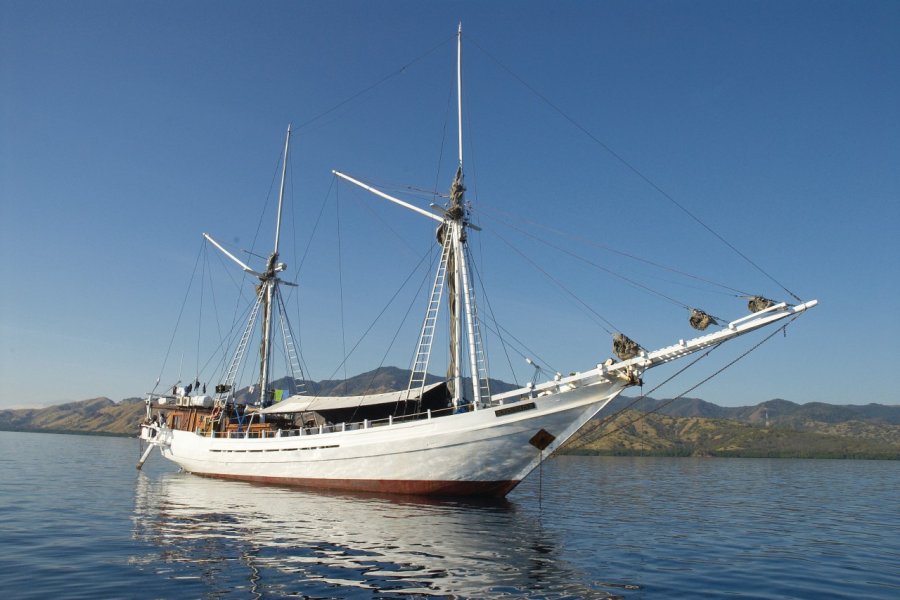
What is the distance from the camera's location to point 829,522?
2914cm

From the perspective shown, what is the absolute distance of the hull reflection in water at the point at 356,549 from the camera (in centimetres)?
1381

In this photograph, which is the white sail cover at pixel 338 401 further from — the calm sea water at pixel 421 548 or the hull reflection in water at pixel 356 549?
the hull reflection in water at pixel 356 549

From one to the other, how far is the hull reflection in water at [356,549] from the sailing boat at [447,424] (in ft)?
8.38

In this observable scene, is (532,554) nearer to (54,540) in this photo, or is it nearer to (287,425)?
(54,540)

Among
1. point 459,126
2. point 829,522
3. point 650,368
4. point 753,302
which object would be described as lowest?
point 829,522

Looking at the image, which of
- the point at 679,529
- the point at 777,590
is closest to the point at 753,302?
the point at 679,529

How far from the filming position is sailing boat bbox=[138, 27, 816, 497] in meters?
29.9

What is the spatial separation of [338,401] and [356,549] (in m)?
22.2

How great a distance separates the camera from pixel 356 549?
58.7 feet

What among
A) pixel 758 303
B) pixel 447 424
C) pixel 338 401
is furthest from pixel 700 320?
pixel 338 401

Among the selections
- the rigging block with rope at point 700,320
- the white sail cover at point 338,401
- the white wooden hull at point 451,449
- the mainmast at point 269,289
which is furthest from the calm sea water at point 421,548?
the mainmast at point 269,289

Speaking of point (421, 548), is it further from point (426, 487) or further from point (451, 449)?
point (426, 487)

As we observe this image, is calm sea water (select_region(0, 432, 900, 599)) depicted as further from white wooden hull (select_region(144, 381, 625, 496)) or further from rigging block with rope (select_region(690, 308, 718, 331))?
rigging block with rope (select_region(690, 308, 718, 331))

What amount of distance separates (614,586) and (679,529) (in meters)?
12.2
